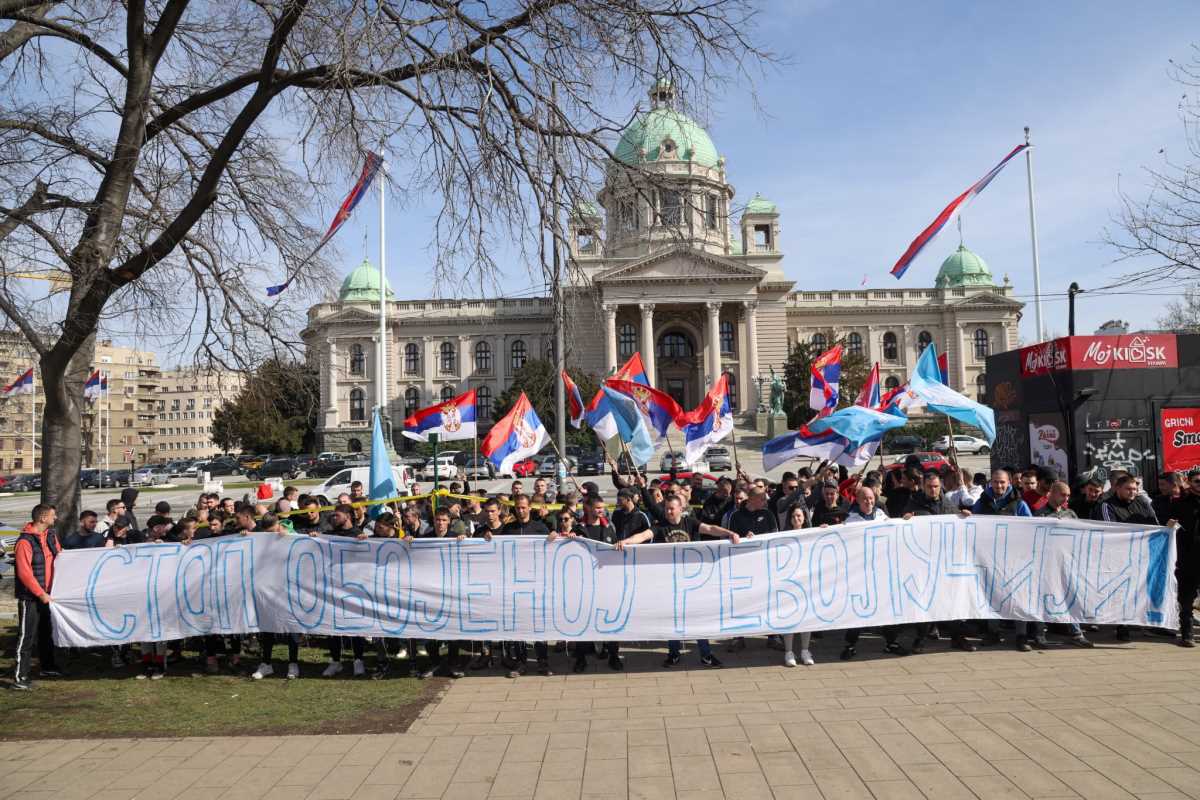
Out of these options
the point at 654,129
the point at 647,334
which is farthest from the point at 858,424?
the point at 647,334

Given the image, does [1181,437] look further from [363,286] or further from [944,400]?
[363,286]

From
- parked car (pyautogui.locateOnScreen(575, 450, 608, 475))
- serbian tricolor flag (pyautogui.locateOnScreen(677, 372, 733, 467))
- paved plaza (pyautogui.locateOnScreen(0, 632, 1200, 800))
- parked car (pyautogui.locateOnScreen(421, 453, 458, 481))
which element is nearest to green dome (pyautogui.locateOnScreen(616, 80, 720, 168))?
serbian tricolor flag (pyautogui.locateOnScreen(677, 372, 733, 467))

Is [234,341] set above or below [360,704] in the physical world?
above

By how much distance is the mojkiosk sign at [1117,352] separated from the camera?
13.2 meters

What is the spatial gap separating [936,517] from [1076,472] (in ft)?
20.2

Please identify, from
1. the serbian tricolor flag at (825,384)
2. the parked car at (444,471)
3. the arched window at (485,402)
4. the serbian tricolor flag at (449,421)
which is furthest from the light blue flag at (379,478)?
the arched window at (485,402)

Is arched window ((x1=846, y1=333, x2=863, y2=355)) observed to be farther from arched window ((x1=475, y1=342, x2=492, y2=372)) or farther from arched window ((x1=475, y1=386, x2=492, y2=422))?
arched window ((x1=475, y1=386, x2=492, y2=422))

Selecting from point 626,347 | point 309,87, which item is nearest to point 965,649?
point 309,87

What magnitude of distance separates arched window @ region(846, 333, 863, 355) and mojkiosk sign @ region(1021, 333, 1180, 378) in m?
62.5

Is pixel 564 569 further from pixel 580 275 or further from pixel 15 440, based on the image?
pixel 15 440

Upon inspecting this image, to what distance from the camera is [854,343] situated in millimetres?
75688

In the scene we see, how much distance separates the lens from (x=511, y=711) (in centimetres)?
692

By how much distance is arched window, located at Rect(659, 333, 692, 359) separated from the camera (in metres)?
71.9

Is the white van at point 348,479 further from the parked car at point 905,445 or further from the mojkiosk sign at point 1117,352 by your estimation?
the parked car at point 905,445
